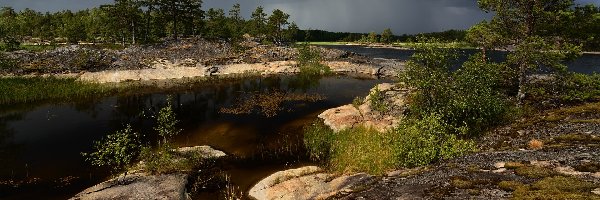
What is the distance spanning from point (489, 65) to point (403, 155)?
16.1 meters

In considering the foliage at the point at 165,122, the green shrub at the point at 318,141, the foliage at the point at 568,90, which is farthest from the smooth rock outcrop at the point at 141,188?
the foliage at the point at 568,90

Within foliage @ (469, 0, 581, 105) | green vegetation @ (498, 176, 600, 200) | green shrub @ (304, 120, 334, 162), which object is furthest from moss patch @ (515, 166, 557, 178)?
foliage @ (469, 0, 581, 105)

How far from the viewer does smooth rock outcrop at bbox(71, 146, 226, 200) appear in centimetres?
2322

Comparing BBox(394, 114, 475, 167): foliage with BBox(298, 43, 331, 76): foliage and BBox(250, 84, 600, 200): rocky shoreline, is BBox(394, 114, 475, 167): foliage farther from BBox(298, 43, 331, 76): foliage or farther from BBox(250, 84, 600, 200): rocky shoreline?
BBox(298, 43, 331, 76): foliage

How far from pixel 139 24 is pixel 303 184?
9878 centimetres

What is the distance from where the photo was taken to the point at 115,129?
4222 cm

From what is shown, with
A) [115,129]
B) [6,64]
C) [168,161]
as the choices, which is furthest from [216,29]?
[168,161]

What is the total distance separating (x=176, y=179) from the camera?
25.9 metres

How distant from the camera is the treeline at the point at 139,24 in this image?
102 meters

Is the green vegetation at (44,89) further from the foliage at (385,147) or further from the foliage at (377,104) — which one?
the foliage at (377,104)

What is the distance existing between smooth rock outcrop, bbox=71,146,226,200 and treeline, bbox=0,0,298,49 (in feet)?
273

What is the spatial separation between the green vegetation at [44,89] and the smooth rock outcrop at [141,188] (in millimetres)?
42050

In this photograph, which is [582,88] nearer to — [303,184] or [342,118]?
[342,118]

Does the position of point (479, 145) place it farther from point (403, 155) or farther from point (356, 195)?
point (356, 195)
